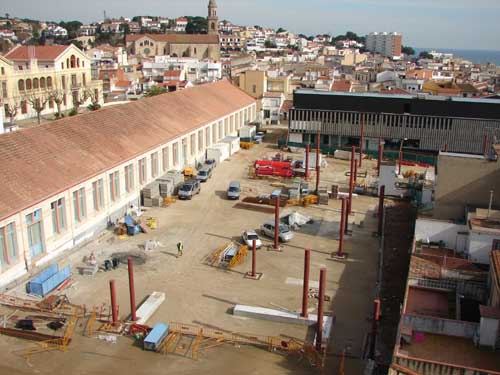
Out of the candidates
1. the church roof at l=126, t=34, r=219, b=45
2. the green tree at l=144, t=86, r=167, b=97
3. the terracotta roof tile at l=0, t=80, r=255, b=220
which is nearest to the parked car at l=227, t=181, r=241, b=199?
the terracotta roof tile at l=0, t=80, r=255, b=220

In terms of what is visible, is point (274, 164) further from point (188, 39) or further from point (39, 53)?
point (188, 39)

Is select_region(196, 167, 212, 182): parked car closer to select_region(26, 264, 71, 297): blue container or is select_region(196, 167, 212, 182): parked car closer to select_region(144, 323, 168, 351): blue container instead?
select_region(26, 264, 71, 297): blue container

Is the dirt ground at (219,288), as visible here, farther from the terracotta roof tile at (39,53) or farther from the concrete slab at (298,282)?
the terracotta roof tile at (39,53)

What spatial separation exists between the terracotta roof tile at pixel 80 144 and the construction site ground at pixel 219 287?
3.67 metres

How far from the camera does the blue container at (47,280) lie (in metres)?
20.3

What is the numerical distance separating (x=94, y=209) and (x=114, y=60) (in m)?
78.4

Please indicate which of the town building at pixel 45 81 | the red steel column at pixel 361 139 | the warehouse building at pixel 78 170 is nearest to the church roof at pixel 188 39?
the town building at pixel 45 81

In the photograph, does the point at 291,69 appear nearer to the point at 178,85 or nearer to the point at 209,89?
the point at 178,85

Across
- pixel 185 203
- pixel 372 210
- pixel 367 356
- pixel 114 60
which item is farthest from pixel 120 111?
pixel 114 60

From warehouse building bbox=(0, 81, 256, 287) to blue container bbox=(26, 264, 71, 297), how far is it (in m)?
1.09

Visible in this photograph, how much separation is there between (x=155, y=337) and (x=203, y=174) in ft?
70.2

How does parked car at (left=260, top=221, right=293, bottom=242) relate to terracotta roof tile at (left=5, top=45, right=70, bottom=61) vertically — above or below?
below

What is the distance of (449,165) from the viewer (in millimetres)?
24297

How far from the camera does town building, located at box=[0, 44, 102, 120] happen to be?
56.6 metres
